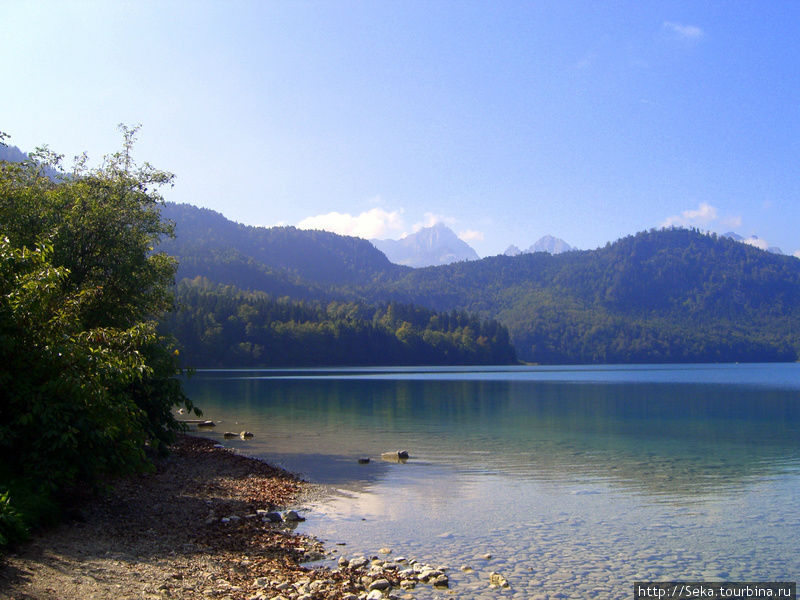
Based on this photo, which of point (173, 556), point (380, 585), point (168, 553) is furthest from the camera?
point (168, 553)

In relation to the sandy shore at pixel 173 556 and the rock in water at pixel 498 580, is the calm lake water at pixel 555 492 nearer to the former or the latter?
the rock in water at pixel 498 580

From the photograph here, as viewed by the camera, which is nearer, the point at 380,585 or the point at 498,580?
the point at 380,585

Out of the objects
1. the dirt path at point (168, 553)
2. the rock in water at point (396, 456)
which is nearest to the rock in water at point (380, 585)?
the dirt path at point (168, 553)

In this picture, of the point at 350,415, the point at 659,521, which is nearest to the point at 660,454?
the point at 659,521

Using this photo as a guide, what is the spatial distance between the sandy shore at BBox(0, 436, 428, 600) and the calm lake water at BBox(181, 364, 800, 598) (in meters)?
1.89

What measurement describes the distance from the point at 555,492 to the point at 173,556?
55.1 ft

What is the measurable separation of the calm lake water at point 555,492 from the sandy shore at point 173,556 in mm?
1888

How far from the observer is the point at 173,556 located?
15.3 metres

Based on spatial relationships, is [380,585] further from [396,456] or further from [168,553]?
[396,456]

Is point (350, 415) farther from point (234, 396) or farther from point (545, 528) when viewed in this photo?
point (545, 528)

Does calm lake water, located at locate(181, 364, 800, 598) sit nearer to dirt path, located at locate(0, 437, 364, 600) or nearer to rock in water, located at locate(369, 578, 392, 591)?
rock in water, located at locate(369, 578, 392, 591)

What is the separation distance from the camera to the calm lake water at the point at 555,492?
17328 mm

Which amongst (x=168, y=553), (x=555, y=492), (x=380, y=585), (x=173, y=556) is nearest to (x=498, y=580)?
(x=380, y=585)

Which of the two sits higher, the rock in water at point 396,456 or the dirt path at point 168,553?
the dirt path at point 168,553
